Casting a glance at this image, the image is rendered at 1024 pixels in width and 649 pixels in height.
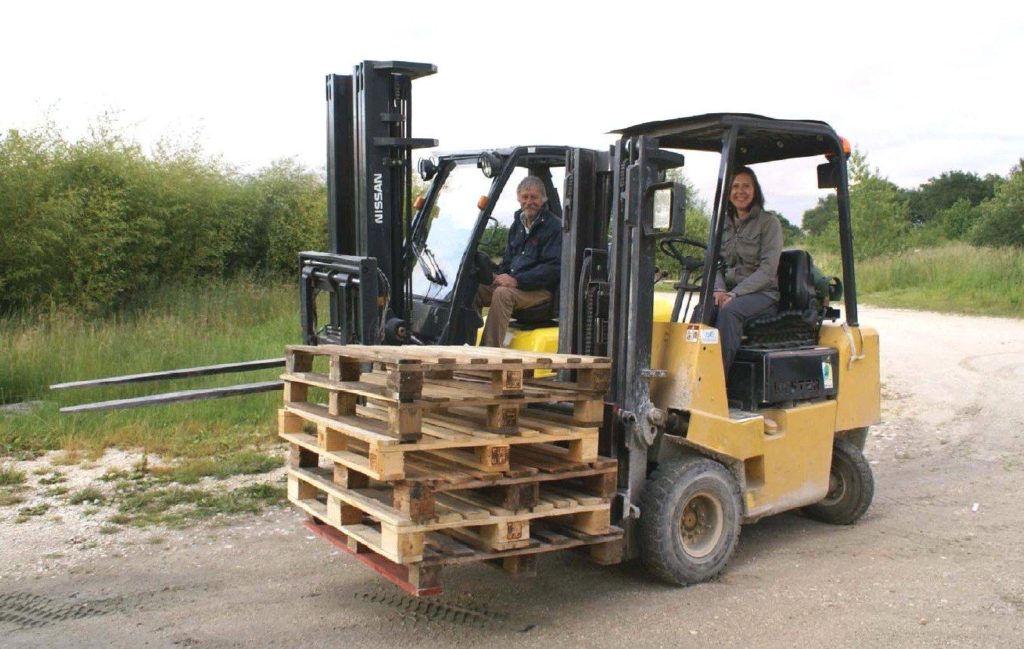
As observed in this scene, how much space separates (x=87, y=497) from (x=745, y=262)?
4880mm

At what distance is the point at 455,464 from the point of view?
4.61 meters

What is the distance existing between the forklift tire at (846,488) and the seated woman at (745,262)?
130 cm

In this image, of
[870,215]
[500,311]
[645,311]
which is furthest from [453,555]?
[870,215]

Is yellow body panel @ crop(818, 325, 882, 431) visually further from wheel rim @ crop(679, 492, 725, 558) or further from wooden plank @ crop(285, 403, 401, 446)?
wooden plank @ crop(285, 403, 401, 446)

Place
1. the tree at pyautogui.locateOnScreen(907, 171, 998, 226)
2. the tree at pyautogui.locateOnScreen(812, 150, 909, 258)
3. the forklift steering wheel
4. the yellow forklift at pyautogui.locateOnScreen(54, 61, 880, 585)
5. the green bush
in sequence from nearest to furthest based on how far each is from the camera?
the yellow forklift at pyautogui.locateOnScreen(54, 61, 880, 585) < the forklift steering wheel < the green bush < the tree at pyautogui.locateOnScreen(812, 150, 909, 258) < the tree at pyautogui.locateOnScreen(907, 171, 998, 226)

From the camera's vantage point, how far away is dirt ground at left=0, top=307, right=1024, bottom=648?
451 centimetres

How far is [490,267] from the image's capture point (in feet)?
21.2

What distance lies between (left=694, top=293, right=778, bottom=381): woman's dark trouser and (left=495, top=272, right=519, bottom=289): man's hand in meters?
1.33

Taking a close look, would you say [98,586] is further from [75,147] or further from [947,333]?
[947,333]

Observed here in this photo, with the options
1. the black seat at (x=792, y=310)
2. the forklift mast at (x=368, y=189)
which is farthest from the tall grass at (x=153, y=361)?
the black seat at (x=792, y=310)

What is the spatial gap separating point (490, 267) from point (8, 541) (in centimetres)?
350

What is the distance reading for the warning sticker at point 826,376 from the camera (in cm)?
617

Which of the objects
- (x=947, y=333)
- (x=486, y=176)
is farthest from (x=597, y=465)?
(x=947, y=333)

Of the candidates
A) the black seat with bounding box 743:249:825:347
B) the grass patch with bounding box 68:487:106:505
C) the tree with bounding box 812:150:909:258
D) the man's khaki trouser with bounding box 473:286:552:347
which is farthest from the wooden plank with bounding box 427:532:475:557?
the tree with bounding box 812:150:909:258
